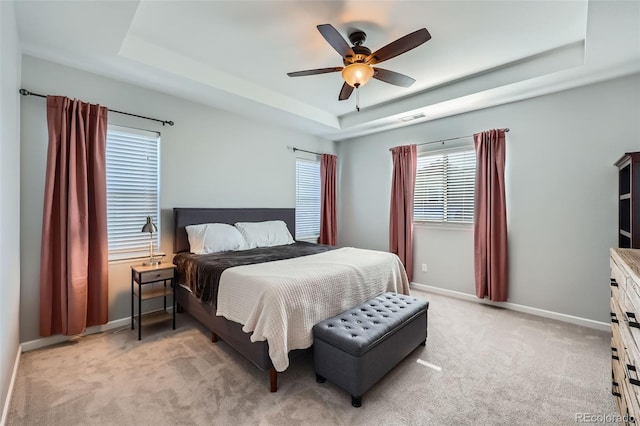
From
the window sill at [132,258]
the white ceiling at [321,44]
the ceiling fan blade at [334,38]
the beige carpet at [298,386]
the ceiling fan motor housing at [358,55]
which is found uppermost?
the white ceiling at [321,44]

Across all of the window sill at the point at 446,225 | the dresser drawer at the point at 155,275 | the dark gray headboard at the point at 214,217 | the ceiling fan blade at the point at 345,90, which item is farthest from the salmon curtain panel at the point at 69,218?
the window sill at the point at 446,225

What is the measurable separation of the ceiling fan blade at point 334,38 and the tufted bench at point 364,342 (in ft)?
6.84

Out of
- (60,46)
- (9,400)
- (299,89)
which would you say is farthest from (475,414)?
(60,46)

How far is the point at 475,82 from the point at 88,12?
3667 mm

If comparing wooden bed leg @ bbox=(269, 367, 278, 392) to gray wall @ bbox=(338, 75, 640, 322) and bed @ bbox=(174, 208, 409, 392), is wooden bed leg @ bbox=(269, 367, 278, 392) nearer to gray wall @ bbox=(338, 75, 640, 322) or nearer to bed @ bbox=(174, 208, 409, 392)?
bed @ bbox=(174, 208, 409, 392)

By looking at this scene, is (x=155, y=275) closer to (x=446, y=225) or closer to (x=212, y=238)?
(x=212, y=238)

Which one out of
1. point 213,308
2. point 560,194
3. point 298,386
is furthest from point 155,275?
point 560,194

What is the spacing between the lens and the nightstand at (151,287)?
9.05 ft

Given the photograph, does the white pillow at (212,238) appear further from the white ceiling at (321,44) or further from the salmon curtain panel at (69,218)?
the white ceiling at (321,44)

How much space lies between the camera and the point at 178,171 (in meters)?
3.47

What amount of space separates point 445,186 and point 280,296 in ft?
10.8

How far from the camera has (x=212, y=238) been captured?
334 cm

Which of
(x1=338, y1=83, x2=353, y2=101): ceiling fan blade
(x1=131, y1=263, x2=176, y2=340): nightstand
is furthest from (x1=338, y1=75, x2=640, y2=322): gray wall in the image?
(x1=131, y1=263, x2=176, y2=340): nightstand

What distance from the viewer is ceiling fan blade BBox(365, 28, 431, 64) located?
193 cm
